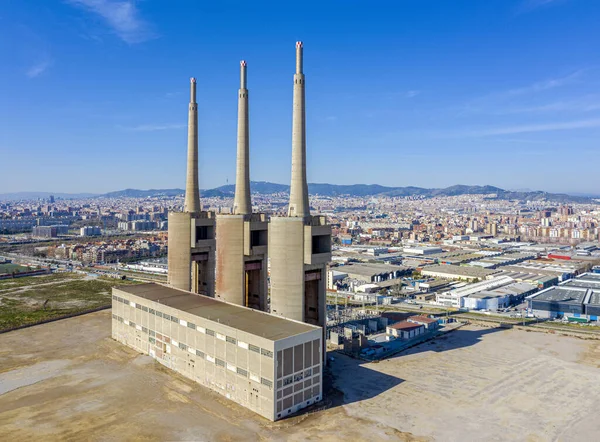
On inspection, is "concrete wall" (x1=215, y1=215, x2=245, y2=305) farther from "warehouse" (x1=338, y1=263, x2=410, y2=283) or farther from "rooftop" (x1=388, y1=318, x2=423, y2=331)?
"warehouse" (x1=338, y1=263, x2=410, y2=283)

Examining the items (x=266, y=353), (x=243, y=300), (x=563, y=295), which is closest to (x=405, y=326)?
(x=243, y=300)

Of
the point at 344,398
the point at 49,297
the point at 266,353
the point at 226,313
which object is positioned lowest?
the point at 49,297

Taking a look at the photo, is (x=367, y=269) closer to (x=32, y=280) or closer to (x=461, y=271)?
(x=461, y=271)

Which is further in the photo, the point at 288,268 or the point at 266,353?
the point at 288,268

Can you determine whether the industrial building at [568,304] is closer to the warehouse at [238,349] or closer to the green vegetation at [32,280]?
the warehouse at [238,349]

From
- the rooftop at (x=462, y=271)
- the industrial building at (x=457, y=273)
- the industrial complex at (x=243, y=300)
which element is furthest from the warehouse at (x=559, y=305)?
the industrial complex at (x=243, y=300)

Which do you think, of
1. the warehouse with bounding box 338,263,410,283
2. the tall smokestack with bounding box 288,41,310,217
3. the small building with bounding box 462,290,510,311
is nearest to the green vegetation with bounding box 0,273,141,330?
the tall smokestack with bounding box 288,41,310,217
